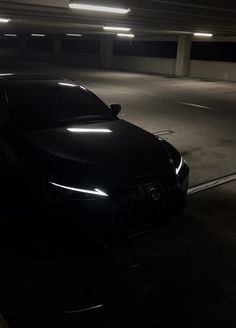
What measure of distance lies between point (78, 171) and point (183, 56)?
24.4 m

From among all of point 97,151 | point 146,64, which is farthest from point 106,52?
point 97,151

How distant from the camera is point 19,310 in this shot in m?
2.71

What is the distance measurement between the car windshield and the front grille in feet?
4.68

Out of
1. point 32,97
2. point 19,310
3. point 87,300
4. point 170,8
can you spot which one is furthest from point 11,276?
point 170,8

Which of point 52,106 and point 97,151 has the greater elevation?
point 52,106

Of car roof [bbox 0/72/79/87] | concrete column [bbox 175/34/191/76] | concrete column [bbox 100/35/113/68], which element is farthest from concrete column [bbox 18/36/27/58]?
car roof [bbox 0/72/79/87]

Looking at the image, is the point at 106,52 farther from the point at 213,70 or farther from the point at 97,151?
the point at 97,151

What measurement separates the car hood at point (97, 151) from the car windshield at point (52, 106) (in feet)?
0.65

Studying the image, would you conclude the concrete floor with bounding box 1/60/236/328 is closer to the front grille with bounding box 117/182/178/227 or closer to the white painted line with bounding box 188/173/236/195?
the white painted line with bounding box 188/173/236/195

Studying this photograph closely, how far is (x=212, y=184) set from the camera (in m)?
5.41

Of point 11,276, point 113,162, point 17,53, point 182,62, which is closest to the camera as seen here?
point 11,276

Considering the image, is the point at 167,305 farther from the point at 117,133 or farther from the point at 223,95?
the point at 223,95

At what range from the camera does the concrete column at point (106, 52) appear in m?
31.9

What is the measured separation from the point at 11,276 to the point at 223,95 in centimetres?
1452
